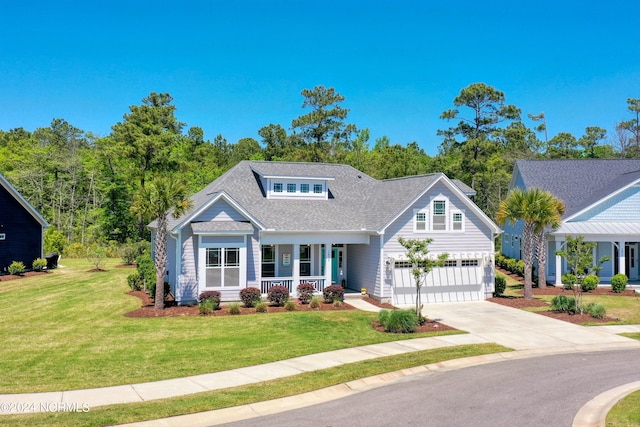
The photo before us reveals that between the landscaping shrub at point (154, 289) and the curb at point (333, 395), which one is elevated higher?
the landscaping shrub at point (154, 289)

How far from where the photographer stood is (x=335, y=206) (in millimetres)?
30078

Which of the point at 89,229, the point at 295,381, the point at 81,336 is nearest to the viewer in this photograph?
the point at 295,381

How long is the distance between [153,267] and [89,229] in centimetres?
3237

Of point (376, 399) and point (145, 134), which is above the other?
point (145, 134)

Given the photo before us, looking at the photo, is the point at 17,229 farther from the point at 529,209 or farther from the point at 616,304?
the point at 616,304

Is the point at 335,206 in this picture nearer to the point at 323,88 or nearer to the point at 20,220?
the point at 20,220

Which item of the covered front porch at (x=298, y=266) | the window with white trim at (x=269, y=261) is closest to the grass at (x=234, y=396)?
the covered front porch at (x=298, y=266)

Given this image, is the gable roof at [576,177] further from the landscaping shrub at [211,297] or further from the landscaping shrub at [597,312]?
the landscaping shrub at [211,297]

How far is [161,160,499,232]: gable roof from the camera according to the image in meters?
26.8

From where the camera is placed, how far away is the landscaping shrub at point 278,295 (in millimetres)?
24953

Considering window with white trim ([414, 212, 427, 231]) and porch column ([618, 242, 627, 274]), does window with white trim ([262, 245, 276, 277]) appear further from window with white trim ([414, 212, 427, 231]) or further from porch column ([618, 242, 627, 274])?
porch column ([618, 242, 627, 274])

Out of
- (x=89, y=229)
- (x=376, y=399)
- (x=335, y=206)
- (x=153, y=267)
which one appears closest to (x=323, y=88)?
(x=89, y=229)

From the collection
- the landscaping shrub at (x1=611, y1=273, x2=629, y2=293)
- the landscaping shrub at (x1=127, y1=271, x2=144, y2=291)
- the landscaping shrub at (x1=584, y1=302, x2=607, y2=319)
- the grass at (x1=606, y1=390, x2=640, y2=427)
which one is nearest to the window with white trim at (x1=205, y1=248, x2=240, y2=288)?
the landscaping shrub at (x1=127, y1=271, x2=144, y2=291)

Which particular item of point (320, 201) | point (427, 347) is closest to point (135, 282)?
point (320, 201)
